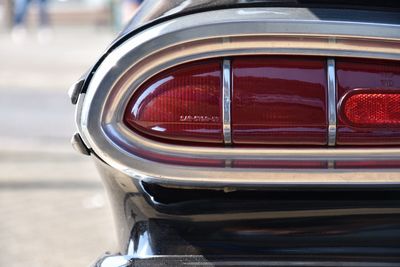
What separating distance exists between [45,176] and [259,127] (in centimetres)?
395

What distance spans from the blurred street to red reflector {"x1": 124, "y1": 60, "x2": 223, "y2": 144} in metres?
1.84

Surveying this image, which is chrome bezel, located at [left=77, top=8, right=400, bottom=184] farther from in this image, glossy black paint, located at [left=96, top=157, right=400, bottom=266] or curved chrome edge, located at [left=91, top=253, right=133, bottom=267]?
curved chrome edge, located at [left=91, top=253, right=133, bottom=267]

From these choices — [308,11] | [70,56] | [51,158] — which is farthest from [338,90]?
[70,56]

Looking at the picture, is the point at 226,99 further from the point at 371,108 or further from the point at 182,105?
the point at 371,108

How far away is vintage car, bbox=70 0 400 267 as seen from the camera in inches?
60.7

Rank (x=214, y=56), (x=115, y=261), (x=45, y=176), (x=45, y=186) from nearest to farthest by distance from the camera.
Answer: (x=214, y=56) < (x=115, y=261) < (x=45, y=186) < (x=45, y=176)

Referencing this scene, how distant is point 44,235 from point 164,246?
254 cm

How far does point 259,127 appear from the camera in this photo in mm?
1604

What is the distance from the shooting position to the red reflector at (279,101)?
1585 mm

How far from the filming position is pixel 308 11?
1565 millimetres

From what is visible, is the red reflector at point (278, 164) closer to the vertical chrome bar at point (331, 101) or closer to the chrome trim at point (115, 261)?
the vertical chrome bar at point (331, 101)

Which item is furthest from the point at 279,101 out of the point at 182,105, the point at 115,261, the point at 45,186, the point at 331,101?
the point at 45,186

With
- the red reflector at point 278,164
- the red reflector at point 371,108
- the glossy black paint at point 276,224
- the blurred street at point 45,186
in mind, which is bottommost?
the blurred street at point 45,186

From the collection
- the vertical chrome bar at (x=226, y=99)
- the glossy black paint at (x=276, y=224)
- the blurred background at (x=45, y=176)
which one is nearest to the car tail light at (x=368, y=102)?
the glossy black paint at (x=276, y=224)
